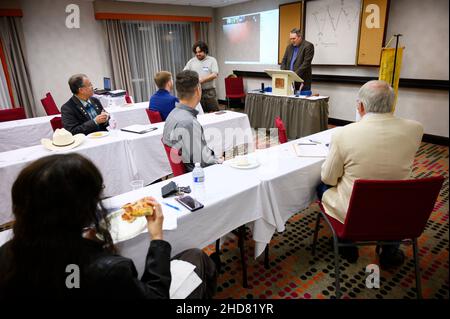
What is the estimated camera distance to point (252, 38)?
6762 mm

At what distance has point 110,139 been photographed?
2689 mm

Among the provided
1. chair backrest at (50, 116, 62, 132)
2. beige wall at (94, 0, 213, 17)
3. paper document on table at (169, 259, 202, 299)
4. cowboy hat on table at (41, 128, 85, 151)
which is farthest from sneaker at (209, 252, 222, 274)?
beige wall at (94, 0, 213, 17)

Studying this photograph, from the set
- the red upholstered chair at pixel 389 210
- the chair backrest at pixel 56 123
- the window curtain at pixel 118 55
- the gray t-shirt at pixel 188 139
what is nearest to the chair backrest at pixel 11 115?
the chair backrest at pixel 56 123

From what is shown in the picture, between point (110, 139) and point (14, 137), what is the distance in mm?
1610

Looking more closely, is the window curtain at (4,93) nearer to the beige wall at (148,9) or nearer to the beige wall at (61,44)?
the beige wall at (61,44)

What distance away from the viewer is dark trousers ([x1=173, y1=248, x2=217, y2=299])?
1.28 meters

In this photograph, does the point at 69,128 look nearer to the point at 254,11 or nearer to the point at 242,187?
the point at 242,187

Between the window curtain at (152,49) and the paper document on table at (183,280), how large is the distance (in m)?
6.10

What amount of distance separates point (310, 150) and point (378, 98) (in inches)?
27.5

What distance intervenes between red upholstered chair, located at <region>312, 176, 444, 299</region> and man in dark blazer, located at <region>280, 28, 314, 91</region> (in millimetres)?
3608

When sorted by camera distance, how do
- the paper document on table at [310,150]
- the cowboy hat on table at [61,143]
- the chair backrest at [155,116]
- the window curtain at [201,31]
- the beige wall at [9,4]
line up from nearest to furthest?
the paper document on table at [310,150] → the cowboy hat on table at [61,143] → the chair backrest at [155,116] → the beige wall at [9,4] → the window curtain at [201,31]

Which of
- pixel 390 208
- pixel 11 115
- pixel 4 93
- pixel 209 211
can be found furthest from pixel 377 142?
pixel 4 93

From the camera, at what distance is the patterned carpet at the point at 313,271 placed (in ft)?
5.71
